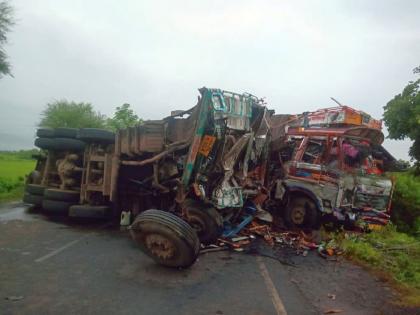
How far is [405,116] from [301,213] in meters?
15.7

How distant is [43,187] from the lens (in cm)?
755

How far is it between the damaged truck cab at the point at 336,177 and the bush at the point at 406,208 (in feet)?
2.36

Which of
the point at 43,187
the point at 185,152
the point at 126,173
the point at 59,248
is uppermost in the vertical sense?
the point at 185,152

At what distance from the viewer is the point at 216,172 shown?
617 centimetres

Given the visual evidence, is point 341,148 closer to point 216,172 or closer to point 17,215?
point 216,172

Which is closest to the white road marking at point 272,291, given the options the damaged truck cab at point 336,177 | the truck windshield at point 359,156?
the damaged truck cab at point 336,177

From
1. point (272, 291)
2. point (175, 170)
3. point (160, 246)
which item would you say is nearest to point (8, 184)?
point (175, 170)

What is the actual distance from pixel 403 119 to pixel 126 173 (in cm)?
1843

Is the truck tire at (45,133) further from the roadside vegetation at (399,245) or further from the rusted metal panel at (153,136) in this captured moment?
the roadside vegetation at (399,245)

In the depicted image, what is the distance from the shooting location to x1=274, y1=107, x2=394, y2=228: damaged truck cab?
720cm

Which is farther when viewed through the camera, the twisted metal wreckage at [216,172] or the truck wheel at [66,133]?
the truck wheel at [66,133]

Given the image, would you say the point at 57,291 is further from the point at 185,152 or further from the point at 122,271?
the point at 185,152

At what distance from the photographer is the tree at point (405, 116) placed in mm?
19405

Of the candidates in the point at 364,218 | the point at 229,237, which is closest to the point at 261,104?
the point at 229,237
